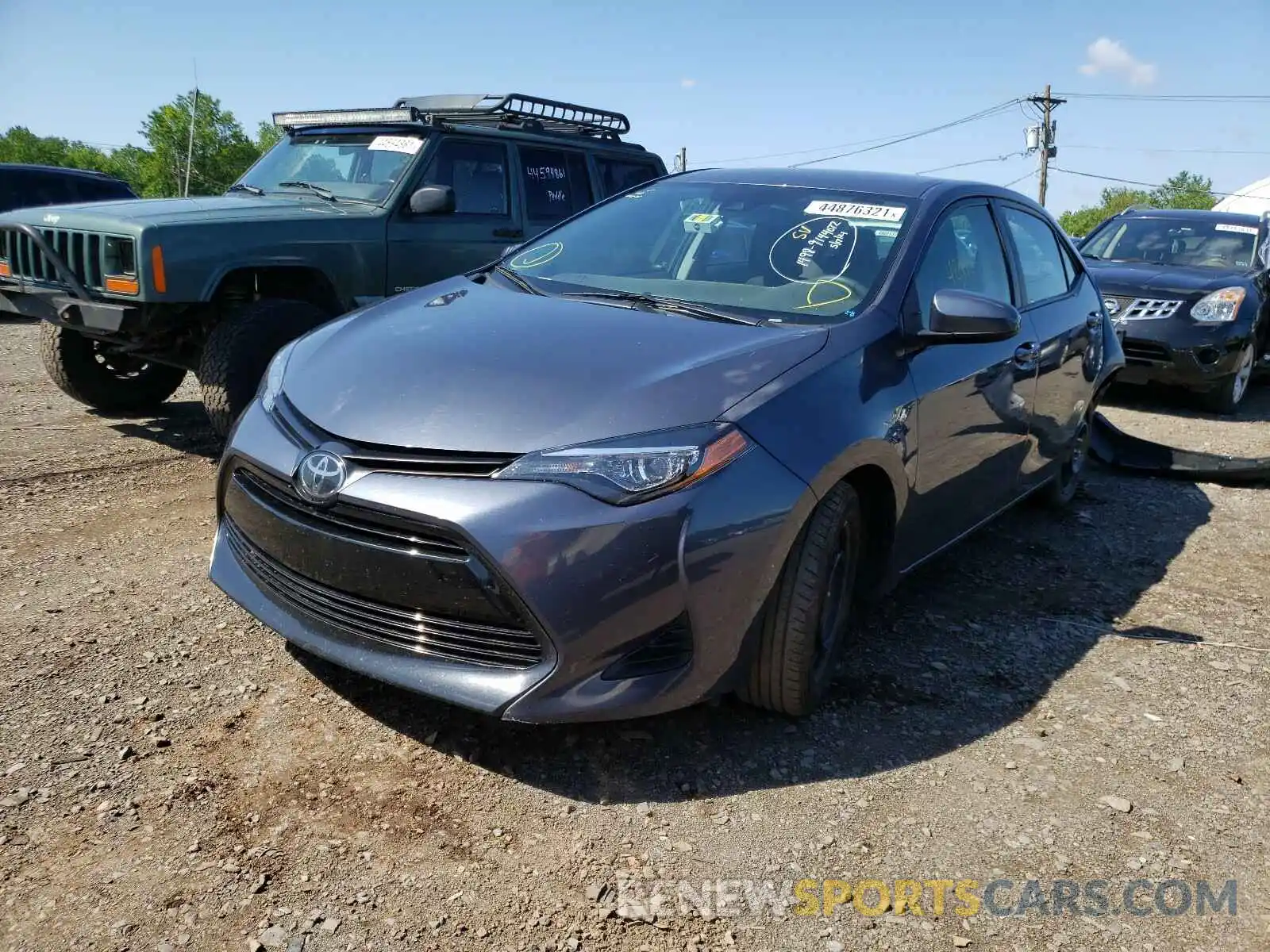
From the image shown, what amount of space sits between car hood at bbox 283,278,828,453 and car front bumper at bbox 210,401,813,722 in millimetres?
167

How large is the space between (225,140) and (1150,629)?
2753 inches

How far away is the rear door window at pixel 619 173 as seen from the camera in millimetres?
7199

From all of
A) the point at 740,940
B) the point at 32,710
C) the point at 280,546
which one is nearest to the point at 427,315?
the point at 280,546

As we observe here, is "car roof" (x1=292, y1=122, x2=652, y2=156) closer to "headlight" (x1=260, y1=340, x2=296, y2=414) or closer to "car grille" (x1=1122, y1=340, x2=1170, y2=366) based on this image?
"headlight" (x1=260, y1=340, x2=296, y2=414)

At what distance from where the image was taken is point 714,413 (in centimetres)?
262

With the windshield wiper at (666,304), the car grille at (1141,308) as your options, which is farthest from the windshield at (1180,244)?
the windshield wiper at (666,304)

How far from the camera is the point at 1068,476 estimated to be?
5.43 m

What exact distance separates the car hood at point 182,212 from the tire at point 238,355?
0.50 metres

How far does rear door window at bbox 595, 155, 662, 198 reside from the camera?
720cm

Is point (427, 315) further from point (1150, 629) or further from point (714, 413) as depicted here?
point (1150, 629)

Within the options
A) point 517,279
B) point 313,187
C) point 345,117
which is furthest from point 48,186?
point 517,279

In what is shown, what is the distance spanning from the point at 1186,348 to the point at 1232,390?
2.36 feet

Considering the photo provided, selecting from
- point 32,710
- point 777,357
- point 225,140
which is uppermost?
point 225,140

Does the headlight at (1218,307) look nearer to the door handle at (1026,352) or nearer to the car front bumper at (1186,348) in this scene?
the car front bumper at (1186,348)
